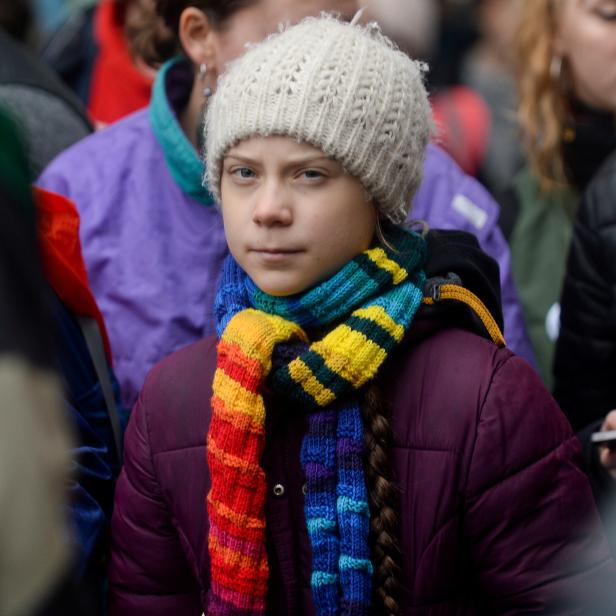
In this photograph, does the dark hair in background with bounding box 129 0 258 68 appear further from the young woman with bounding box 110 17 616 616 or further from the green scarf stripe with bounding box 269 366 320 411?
the green scarf stripe with bounding box 269 366 320 411

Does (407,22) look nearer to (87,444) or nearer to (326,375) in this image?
(87,444)

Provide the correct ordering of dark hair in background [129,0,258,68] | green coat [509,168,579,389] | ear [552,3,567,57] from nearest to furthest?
dark hair in background [129,0,258,68], green coat [509,168,579,389], ear [552,3,567,57]

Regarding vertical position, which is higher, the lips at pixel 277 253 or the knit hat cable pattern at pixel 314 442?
the lips at pixel 277 253

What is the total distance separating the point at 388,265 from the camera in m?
2.20

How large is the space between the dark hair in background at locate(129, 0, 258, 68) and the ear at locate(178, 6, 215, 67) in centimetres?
2

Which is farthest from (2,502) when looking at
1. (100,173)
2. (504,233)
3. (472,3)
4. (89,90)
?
(472,3)

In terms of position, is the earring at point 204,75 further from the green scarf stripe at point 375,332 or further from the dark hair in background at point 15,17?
the dark hair in background at point 15,17

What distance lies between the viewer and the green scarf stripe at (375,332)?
2121 millimetres

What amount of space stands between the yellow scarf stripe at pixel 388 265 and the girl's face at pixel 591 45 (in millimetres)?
1561

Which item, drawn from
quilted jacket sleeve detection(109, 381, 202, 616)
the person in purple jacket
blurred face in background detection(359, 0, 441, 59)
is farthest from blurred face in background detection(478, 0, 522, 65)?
quilted jacket sleeve detection(109, 381, 202, 616)

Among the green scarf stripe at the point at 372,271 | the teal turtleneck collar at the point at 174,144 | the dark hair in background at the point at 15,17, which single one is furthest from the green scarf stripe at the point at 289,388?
the dark hair in background at the point at 15,17

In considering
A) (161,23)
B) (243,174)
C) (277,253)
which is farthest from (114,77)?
(277,253)

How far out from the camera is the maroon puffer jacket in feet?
6.93

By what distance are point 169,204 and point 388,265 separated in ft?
3.02
